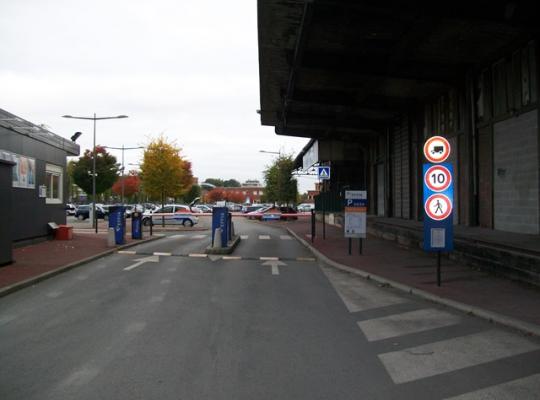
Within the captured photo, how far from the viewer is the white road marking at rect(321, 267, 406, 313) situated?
912 cm

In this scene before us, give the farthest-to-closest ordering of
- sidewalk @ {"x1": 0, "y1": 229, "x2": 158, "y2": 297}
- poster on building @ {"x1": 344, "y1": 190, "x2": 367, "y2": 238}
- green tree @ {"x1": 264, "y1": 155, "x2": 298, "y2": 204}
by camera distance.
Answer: green tree @ {"x1": 264, "y1": 155, "x2": 298, "y2": 204}, poster on building @ {"x1": 344, "y1": 190, "x2": 367, "y2": 238}, sidewalk @ {"x1": 0, "y1": 229, "x2": 158, "y2": 297}

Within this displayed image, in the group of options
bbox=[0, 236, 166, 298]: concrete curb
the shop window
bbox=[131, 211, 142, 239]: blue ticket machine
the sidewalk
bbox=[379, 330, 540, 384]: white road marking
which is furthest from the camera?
bbox=[131, 211, 142, 239]: blue ticket machine

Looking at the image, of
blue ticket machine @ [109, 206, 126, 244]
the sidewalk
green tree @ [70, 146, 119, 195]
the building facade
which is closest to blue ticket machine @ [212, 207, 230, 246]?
the sidewalk

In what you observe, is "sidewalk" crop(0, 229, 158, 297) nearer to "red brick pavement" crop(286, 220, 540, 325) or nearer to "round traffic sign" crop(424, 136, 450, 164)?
"red brick pavement" crop(286, 220, 540, 325)

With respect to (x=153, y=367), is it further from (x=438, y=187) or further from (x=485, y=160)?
(x=485, y=160)

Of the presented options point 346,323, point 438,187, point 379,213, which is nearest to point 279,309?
point 346,323

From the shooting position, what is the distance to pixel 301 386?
4934 mm

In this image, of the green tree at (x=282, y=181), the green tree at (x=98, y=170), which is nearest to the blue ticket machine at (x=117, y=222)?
the green tree at (x=282, y=181)

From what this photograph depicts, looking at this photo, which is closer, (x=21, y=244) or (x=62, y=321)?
(x=62, y=321)

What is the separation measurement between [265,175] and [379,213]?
1143 inches

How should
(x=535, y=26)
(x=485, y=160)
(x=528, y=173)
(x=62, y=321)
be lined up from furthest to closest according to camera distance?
(x=485, y=160) → (x=528, y=173) → (x=535, y=26) → (x=62, y=321)

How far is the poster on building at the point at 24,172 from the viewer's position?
696 inches

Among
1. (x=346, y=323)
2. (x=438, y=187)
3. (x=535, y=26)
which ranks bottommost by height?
(x=346, y=323)

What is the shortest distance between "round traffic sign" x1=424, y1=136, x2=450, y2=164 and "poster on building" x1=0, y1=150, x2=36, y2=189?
42.2 ft
